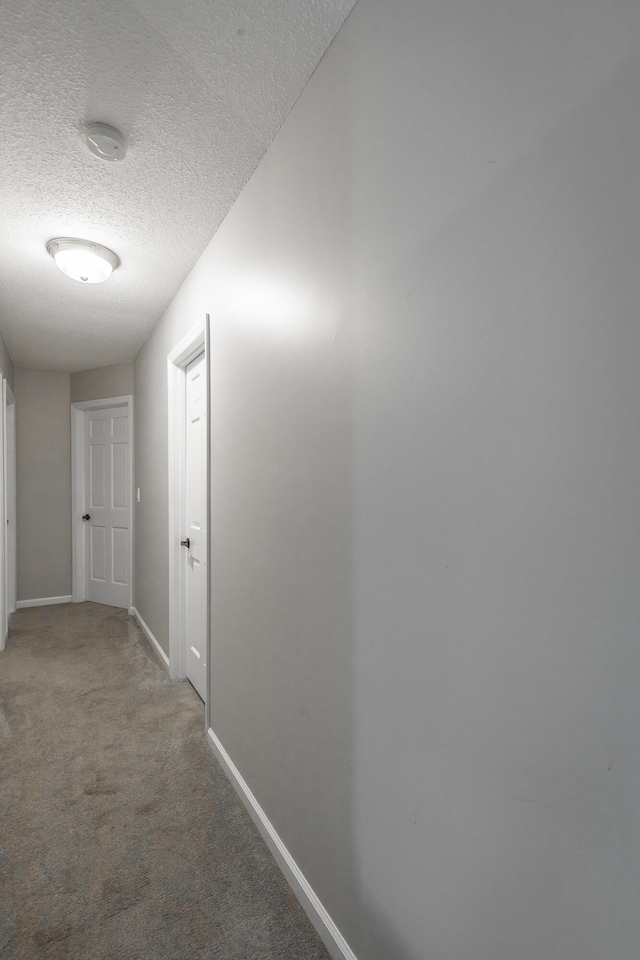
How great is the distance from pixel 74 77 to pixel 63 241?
1131 mm

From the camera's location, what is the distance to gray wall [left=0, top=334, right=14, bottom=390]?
4.12 metres

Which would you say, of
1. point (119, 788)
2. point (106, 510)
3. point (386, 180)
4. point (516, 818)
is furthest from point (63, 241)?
point (106, 510)

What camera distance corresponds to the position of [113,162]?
1878 mm

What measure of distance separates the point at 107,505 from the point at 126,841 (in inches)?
153

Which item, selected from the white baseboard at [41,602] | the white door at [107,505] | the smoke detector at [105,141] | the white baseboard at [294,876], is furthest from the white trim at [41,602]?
the smoke detector at [105,141]

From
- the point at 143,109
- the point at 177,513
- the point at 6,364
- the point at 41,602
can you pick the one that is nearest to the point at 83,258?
the point at 143,109

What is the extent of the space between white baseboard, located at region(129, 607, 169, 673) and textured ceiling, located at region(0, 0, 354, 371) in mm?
2503

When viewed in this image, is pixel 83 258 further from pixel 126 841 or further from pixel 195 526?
pixel 126 841

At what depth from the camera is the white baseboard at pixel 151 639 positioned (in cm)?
341

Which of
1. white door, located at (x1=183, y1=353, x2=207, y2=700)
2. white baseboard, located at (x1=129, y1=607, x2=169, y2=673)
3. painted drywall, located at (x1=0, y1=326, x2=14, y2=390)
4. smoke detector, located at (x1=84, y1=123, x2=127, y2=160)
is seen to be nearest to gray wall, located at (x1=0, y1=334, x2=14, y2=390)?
painted drywall, located at (x1=0, y1=326, x2=14, y2=390)

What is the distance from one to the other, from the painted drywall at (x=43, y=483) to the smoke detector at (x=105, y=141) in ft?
13.5

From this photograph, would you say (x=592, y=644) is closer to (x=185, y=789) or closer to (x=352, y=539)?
(x=352, y=539)

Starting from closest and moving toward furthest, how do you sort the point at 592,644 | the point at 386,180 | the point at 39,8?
1. the point at 592,644
2. the point at 386,180
3. the point at 39,8

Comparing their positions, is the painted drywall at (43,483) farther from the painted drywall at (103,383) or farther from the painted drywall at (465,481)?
the painted drywall at (465,481)
